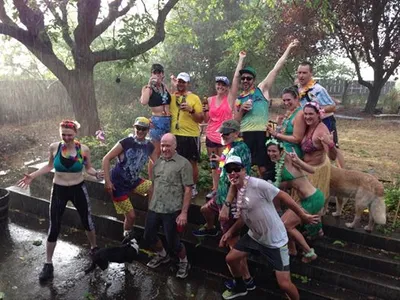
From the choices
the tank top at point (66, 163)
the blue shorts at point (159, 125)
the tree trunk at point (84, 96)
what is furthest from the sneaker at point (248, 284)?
the tree trunk at point (84, 96)

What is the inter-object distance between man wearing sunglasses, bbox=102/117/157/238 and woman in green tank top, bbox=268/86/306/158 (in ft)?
5.40

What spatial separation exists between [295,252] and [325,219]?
0.75 metres

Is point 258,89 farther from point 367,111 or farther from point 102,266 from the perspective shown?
point 367,111

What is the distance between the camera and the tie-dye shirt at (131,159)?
463cm

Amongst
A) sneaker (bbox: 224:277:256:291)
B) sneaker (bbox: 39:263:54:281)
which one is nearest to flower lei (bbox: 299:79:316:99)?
sneaker (bbox: 224:277:256:291)

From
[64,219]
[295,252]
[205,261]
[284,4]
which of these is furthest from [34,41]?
[284,4]

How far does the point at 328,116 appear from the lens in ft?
15.8

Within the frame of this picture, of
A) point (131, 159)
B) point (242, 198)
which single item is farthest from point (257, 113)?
point (131, 159)

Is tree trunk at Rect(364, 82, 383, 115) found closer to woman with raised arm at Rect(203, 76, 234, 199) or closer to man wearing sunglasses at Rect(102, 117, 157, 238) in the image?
woman with raised arm at Rect(203, 76, 234, 199)

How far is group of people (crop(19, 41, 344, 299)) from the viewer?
3639 mm

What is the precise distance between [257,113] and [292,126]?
51 cm

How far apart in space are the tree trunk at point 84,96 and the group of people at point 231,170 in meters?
4.32

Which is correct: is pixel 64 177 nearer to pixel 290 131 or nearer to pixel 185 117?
pixel 185 117

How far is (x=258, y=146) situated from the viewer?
4.67 metres
